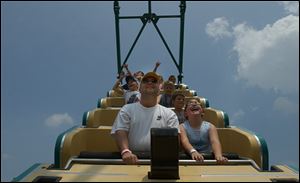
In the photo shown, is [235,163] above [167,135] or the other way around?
the other way around

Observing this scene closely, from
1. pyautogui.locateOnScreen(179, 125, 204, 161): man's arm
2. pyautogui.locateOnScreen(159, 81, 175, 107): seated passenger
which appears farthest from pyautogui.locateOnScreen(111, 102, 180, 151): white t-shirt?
pyautogui.locateOnScreen(159, 81, 175, 107): seated passenger

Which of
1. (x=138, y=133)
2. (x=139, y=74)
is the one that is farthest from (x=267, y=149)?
(x=139, y=74)

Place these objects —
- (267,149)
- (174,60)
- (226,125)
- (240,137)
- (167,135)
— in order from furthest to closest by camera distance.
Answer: (174,60), (226,125), (240,137), (267,149), (167,135)

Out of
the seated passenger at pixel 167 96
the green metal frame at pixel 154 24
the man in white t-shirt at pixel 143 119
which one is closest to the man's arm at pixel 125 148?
the man in white t-shirt at pixel 143 119

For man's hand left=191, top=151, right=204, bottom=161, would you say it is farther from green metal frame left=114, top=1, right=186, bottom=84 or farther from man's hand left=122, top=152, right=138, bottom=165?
green metal frame left=114, top=1, right=186, bottom=84

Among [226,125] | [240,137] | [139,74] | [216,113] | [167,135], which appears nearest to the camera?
[167,135]

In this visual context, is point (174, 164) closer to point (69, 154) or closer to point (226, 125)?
point (69, 154)

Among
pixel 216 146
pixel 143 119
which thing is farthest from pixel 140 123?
pixel 216 146

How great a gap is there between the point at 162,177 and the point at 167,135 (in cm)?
23

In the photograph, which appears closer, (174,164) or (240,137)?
(174,164)

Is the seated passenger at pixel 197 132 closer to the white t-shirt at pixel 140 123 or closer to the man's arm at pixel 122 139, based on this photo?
the white t-shirt at pixel 140 123

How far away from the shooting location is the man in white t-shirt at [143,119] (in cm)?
236

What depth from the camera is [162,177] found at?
183 cm

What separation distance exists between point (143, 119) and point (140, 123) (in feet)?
0.10
